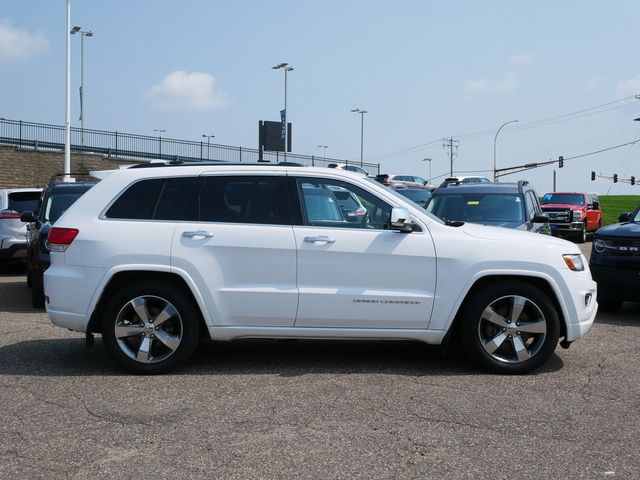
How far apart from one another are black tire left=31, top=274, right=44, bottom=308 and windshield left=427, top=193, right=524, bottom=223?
5.66 meters

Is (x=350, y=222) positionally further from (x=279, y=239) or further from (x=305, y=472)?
(x=305, y=472)

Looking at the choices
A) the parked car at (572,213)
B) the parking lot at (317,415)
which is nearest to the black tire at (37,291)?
the parking lot at (317,415)

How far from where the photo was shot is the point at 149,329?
627cm

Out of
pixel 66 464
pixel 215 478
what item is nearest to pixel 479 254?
pixel 215 478

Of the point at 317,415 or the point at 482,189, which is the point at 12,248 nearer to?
the point at 482,189

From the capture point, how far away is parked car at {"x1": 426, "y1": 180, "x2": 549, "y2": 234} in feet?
36.5

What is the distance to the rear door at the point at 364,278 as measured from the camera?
625 centimetres

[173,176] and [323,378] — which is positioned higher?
[173,176]

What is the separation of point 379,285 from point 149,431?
89.1 inches

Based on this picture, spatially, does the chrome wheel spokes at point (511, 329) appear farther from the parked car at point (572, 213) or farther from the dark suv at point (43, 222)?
the parked car at point (572, 213)

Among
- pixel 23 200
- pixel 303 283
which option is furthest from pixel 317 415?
pixel 23 200

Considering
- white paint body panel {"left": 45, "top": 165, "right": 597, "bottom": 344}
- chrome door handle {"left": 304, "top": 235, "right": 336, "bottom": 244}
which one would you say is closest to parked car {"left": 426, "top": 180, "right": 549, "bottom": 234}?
white paint body panel {"left": 45, "top": 165, "right": 597, "bottom": 344}

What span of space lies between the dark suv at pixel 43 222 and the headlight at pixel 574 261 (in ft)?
20.8

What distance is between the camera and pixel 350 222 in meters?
6.38
